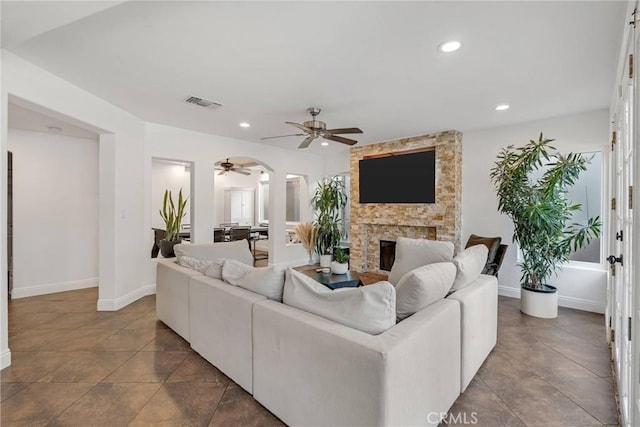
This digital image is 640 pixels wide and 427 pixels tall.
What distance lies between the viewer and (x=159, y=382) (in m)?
2.24

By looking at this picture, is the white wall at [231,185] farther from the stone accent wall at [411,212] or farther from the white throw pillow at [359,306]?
the white throw pillow at [359,306]

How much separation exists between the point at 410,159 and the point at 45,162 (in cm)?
565

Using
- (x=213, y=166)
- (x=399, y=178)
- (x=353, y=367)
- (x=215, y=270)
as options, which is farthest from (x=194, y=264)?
(x=399, y=178)

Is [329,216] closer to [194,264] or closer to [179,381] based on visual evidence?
[194,264]

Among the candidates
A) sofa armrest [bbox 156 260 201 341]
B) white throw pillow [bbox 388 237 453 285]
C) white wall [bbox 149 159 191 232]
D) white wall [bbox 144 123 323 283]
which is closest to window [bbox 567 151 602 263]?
white throw pillow [bbox 388 237 453 285]

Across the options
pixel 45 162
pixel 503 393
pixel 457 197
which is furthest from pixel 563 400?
pixel 45 162

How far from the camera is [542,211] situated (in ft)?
11.2

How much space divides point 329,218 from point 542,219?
12.9ft

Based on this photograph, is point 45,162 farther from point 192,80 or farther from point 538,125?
point 538,125

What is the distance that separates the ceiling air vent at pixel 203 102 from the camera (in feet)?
11.2

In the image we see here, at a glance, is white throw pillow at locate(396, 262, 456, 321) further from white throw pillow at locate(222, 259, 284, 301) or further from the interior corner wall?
the interior corner wall

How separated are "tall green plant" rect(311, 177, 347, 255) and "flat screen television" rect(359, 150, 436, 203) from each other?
0.87 m

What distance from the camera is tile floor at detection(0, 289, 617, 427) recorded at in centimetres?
189

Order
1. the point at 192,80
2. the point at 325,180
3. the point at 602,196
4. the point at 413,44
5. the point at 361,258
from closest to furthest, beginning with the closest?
the point at 413,44
the point at 192,80
the point at 602,196
the point at 361,258
the point at 325,180
